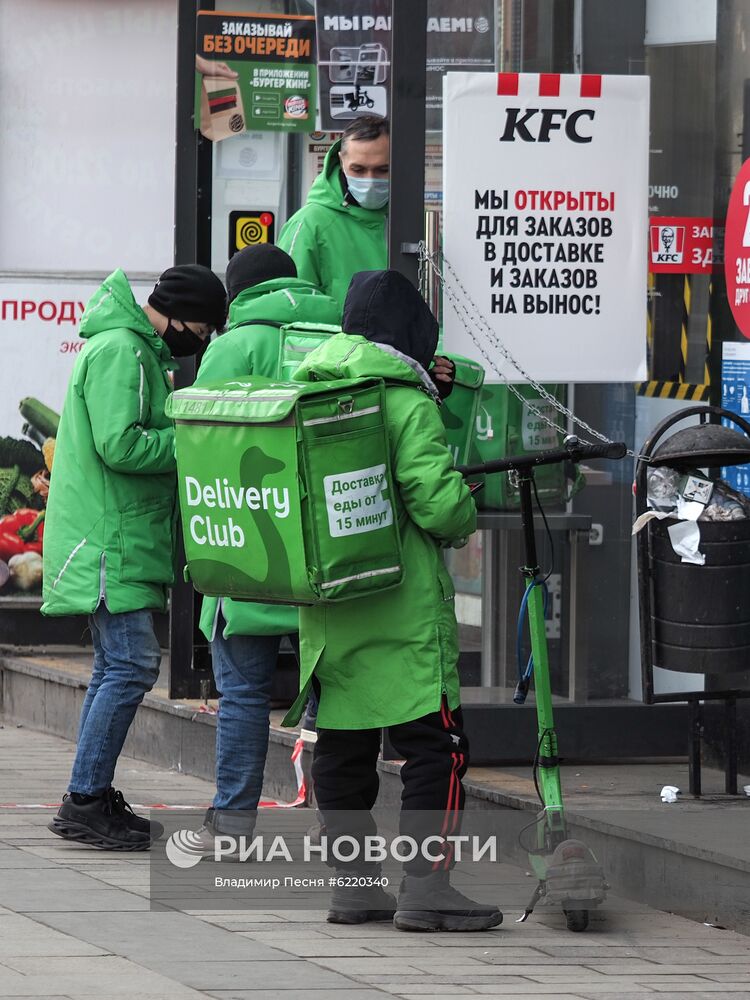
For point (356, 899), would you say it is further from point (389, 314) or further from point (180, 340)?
point (180, 340)

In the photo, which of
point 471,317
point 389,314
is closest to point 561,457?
point 389,314

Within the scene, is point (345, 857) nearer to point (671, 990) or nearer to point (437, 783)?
point (437, 783)

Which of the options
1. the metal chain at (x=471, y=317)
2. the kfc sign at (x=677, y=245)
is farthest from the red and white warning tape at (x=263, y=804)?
the kfc sign at (x=677, y=245)

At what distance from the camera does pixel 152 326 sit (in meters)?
7.09

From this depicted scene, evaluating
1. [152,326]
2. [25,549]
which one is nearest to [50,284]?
[25,549]

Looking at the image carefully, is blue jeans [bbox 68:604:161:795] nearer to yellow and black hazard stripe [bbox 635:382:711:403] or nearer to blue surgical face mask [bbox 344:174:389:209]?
blue surgical face mask [bbox 344:174:389:209]

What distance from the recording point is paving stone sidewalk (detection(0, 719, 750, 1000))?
5.20 meters

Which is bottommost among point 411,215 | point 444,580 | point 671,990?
point 671,990

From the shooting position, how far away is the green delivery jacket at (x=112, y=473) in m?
6.86

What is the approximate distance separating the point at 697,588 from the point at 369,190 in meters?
1.85

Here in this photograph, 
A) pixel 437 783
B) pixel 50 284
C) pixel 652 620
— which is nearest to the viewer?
pixel 437 783

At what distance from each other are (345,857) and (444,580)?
30.6 inches

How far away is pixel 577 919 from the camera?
5938 millimetres

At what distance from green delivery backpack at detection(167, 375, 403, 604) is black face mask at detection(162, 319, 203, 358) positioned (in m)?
1.28
